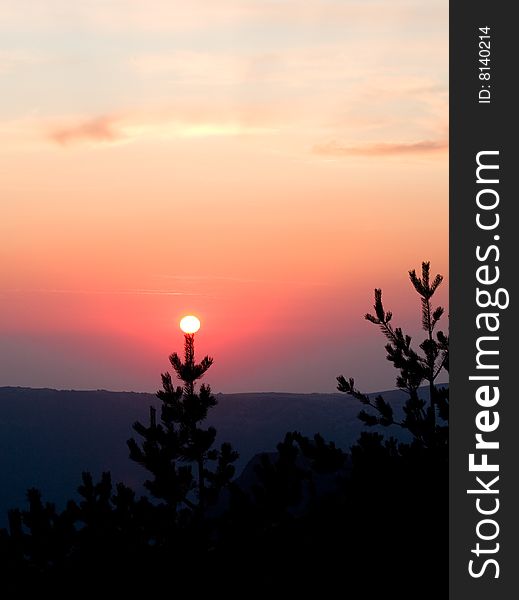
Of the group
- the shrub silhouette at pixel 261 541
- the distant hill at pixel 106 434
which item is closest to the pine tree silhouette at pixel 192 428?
the shrub silhouette at pixel 261 541

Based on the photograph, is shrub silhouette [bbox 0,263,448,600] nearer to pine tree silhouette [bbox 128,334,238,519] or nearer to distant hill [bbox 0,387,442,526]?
pine tree silhouette [bbox 128,334,238,519]

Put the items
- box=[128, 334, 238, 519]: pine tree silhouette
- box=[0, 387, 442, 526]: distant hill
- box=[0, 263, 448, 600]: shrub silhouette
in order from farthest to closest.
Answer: box=[0, 387, 442, 526]: distant hill → box=[128, 334, 238, 519]: pine tree silhouette → box=[0, 263, 448, 600]: shrub silhouette

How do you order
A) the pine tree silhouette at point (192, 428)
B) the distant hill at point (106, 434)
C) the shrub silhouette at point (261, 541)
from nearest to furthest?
the shrub silhouette at point (261, 541) → the pine tree silhouette at point (192, 428) → the distant hill at point (106, 434)

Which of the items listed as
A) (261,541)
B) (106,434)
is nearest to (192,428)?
(261,541)

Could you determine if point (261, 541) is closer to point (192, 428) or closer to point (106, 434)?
point (192, 428)

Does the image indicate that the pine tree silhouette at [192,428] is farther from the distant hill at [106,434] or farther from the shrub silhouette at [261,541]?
the distant hill at [106,434]

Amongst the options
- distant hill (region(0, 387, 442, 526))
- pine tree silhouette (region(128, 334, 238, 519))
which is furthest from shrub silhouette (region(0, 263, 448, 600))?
distant hill (region(0, 387, 442, 526))

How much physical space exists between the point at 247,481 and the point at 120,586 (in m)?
33.1

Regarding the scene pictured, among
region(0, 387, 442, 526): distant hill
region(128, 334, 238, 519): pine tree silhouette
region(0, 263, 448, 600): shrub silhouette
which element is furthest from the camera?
region(0, 387, 442, 526): distant hill

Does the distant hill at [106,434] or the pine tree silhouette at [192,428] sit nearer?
the pine tree silhouette at [192,428]

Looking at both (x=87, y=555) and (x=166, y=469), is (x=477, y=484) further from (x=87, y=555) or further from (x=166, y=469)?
(x=166, y=469)

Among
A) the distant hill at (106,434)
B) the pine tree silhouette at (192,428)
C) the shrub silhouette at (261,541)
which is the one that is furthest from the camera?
the distant hill at (106,434)

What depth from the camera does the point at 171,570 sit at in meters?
9.43

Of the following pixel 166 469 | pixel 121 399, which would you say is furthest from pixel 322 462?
pixel 121 399
